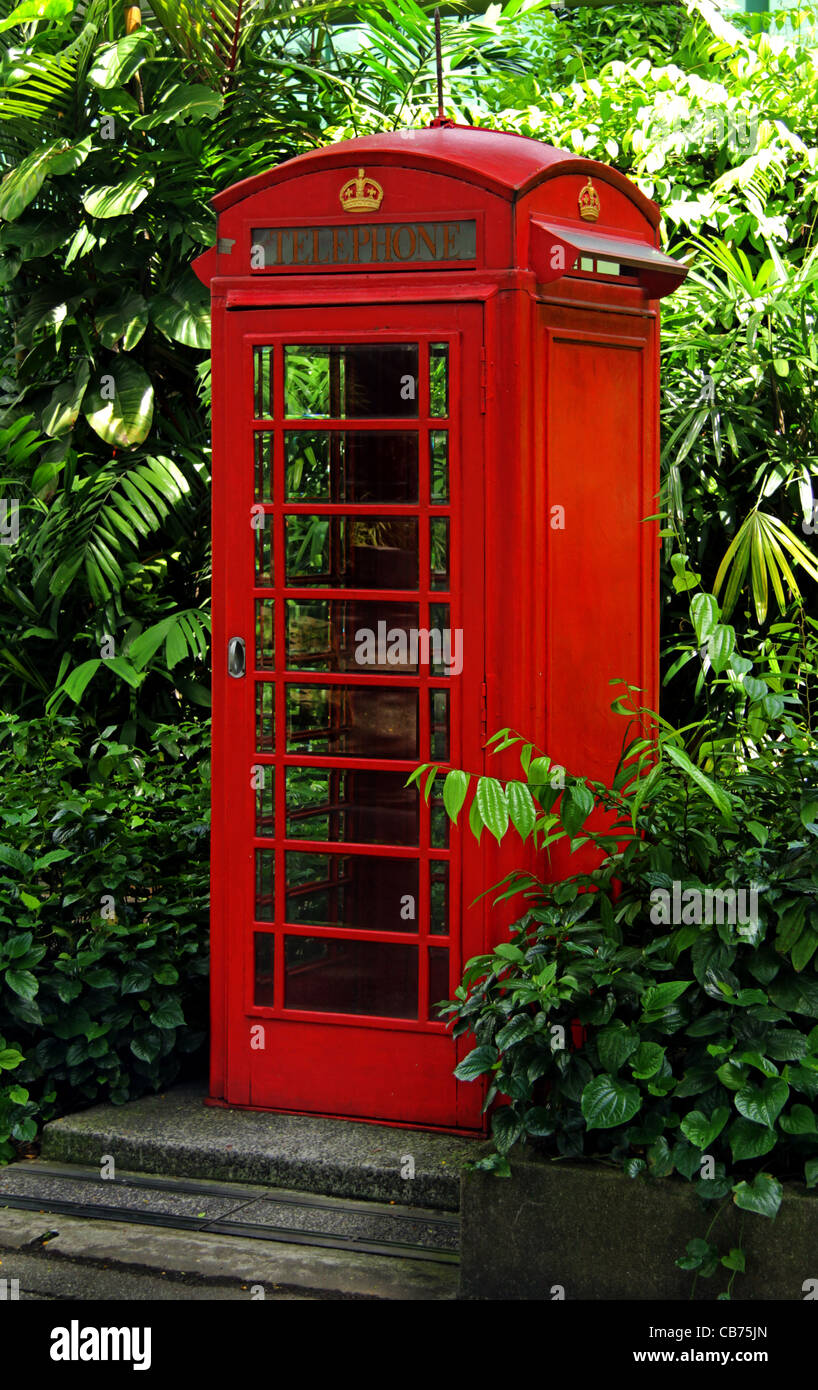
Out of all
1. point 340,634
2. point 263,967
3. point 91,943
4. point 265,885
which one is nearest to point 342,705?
point 340,634

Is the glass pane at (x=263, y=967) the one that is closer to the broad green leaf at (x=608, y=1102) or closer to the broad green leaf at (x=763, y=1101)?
the broad green leaf at (x=608, y=1102)

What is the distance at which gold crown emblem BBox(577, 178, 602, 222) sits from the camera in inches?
168

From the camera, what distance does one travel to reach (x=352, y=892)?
4.32 metres

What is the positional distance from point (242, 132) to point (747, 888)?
529 cm

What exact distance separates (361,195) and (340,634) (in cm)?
121

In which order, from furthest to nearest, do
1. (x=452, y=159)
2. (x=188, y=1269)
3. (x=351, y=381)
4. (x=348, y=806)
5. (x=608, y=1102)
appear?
(x=348, y=806), (x=351, y=381), (x=452, y=159), (x=188, y=1269), (x=608, y=1102)

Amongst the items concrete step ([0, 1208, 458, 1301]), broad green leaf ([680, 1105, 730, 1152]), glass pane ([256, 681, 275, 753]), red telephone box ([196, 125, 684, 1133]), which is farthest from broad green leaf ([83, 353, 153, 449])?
broad green leaf ([680, 1105, 730, 1152])

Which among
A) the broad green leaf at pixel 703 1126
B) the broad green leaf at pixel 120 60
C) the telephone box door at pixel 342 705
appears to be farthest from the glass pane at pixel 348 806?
the broad green leaf at pixel 120 60

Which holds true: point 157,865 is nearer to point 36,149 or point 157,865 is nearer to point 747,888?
point 747,888

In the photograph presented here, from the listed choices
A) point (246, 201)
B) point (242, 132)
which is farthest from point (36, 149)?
point (246, 201)

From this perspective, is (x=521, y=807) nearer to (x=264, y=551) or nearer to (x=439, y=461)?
(x=439, y=461)

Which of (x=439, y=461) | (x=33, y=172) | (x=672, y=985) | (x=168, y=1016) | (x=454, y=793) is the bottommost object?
(x=168, y=1016)

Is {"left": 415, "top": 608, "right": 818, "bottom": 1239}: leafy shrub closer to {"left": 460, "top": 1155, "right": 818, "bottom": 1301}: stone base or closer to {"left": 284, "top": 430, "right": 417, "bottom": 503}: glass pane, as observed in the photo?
{"left": 460, "top": 1155, "right": 818, "bottom": 1301}: stone base

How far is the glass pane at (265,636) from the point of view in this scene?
14.2ft
